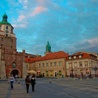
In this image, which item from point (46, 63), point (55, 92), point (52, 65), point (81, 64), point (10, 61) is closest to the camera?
point (55, 92)

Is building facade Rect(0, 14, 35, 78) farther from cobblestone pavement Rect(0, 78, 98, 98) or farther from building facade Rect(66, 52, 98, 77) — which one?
cobblestone pavement Rect(0, 78, 98, 98)

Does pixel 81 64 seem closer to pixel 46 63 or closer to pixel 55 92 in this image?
pixel 46 63

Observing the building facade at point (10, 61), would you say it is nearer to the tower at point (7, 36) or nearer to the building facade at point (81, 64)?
the tower at point (7, 36)

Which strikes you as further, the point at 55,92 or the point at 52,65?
the point at 52,65

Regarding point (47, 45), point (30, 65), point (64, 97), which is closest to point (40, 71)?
point (30, 65)

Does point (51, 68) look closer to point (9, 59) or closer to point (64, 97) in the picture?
point (9, 59)

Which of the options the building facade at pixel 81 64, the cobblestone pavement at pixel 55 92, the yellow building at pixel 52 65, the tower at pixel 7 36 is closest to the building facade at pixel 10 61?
the tower at pixel 7 36

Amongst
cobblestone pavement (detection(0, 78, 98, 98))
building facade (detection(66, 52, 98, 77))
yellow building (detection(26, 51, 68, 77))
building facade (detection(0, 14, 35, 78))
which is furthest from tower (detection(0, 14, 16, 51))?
cobblestone pavement (detection(0, 78, 98, 98))

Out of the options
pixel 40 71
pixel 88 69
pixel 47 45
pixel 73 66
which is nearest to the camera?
pixel 88 69

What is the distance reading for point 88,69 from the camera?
242 ft

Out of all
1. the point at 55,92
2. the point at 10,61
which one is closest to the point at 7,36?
the point at 10,61

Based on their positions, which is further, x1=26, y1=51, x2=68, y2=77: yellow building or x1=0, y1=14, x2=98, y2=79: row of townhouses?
x1=26, y1=51, x2=68, y2=77: yellow building

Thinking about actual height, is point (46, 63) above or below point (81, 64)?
above

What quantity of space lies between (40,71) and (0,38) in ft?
75.6
